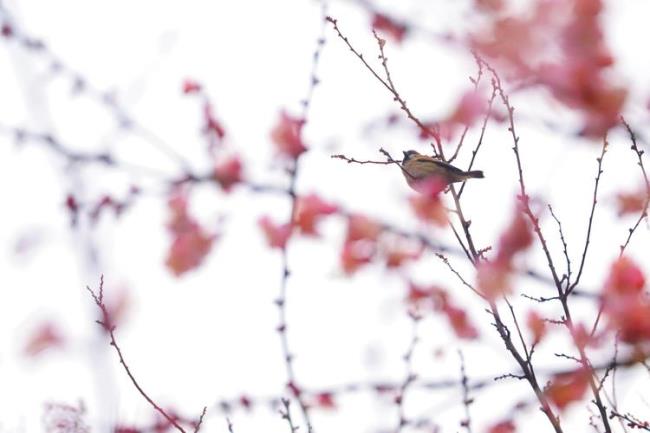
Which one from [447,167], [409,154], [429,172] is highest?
[409,154]

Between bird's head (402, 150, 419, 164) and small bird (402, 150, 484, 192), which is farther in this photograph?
bird's head (402, 150, 419, 164)

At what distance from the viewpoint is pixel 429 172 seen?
5.98 metres

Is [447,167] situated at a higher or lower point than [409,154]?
lower

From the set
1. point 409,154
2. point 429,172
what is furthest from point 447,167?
point 409,154

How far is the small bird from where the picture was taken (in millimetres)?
5207

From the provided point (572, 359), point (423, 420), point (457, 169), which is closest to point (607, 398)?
point (572, 359)

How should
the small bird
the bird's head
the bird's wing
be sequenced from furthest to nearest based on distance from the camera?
the bird's head < the small bird < the bird's wing

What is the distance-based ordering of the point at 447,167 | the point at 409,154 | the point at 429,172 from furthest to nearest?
the point at 409,154, the point at 429,172, the point at 447,167

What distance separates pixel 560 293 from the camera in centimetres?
419

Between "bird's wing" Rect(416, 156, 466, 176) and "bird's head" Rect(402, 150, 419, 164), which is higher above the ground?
"bird's head" Rect(402, 150, 419, 164)

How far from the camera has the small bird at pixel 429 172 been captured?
5.21 meters

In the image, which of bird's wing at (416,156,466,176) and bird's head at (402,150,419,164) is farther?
bird's head at (402,150,419,164)

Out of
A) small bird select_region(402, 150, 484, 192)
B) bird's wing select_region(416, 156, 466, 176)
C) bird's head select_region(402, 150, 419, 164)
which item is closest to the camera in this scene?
bird's wing select_region(416, 156, 466, 176)

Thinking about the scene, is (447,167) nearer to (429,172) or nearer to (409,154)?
(429,172)
